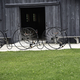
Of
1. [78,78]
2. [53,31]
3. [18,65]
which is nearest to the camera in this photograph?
[78,78]

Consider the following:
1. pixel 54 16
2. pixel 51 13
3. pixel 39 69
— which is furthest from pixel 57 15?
pixel 39 69

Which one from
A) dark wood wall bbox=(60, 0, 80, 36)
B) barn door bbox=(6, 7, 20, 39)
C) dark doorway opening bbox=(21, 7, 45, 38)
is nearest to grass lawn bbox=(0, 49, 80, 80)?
barn door bbox=(6, 7, 20, 39)

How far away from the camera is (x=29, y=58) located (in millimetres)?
8680

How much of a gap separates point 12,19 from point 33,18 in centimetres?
815

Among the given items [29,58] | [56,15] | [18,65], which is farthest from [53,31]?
[18,65]

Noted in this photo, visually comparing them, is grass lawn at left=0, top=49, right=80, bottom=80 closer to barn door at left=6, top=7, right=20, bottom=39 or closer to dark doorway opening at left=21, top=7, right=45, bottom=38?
barn door at left=6, top=7, right=20, bottom=39

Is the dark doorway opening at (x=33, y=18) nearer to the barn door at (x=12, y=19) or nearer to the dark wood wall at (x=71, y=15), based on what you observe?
→ the barn door at (x=12, y=19)

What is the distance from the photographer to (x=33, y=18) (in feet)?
71.7

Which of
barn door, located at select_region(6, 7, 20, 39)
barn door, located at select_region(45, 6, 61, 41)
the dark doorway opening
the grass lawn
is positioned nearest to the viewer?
the grass lawn

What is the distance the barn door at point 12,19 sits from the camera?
13750 mm

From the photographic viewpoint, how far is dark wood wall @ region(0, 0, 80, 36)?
44.5ft

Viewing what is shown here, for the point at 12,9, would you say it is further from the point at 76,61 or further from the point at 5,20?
the point at 76,61

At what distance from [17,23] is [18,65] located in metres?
6.59

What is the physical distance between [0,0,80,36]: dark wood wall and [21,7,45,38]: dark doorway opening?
21.3 ft
